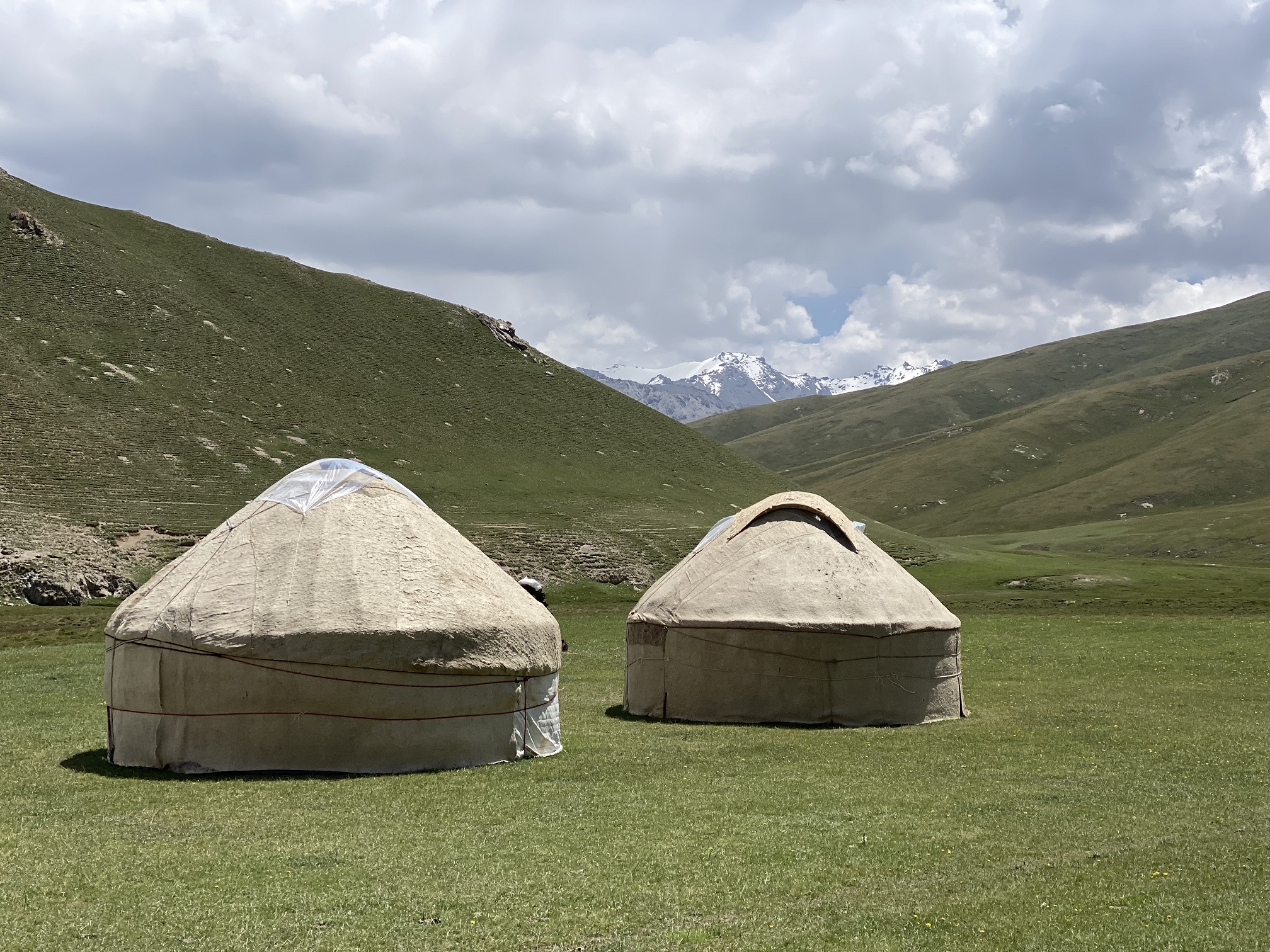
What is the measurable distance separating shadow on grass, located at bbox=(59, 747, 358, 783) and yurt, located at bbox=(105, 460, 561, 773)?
0.29ft

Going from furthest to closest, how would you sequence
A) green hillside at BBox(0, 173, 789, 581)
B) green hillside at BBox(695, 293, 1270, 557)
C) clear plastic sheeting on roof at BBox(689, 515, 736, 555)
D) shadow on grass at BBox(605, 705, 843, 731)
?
green hillside at BBox(695, 293, 1270, 557), green hillside at BBox(0, 173, 789, 581), clear plastic sheeting on roof at BBox(689, 515, 736, 555), shadow on grass at BBox(605, 705, 843, 731)

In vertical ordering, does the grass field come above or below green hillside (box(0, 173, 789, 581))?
below

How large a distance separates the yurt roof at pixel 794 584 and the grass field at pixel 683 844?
1.59 meters

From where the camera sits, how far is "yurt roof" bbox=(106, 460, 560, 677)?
1135 cm

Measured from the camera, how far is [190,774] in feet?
36.9

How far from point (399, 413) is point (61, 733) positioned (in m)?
69.1

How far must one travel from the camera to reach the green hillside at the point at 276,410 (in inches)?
2206

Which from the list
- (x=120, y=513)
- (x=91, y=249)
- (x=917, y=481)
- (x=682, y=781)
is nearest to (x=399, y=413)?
(x=91, y=249)

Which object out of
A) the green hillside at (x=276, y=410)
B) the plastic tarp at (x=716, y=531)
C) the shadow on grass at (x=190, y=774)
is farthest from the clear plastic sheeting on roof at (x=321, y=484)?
the green hillside at (x=276, y=410)

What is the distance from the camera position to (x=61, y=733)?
13617 millimetres

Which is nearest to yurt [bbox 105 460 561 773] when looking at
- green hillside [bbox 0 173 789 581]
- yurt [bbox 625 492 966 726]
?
yurt [bbox 625 492 966 726]

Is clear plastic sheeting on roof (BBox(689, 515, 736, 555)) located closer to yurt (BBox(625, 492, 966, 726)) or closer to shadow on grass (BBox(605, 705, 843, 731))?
yurt (BBox(625, 492, 966, 726))

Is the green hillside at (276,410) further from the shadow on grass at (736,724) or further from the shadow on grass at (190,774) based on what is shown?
the shadow on grass at (190,774)

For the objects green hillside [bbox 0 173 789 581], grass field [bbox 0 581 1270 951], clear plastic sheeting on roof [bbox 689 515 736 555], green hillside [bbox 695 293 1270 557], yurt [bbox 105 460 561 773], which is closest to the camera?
grass field [bbox 0 581 1270 951]
